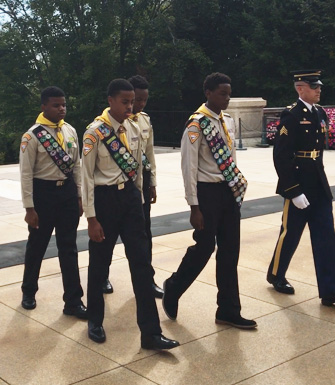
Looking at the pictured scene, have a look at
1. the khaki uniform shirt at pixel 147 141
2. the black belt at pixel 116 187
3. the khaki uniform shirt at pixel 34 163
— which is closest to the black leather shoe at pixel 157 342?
the black belt at pixel 116 187

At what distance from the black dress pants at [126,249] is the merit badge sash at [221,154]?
0.62 meters

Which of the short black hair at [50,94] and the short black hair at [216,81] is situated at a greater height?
the short black hair at [216,81]

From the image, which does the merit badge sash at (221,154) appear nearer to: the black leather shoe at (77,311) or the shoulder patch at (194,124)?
the shoulder patch at (194,124)

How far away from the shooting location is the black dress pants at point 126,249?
4434 millimetres

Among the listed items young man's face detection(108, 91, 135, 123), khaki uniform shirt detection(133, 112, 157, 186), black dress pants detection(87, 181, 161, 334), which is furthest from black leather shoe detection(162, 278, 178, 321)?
young man's face detection(108, 91, 135, 123)

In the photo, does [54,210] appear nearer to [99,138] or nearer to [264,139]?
[99,138]

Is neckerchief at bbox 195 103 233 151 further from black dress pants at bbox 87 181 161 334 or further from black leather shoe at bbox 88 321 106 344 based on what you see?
black leather shoe at bbox 88 321 106 344

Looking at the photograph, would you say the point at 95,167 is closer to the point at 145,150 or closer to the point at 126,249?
the point at 126,249

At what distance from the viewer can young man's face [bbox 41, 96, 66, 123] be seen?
203 inches

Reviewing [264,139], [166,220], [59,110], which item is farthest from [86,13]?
[59,110]

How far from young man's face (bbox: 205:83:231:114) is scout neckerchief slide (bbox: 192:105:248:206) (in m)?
0.11

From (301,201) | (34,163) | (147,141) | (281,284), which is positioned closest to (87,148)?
(34,163)

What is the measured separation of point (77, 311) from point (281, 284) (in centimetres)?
178

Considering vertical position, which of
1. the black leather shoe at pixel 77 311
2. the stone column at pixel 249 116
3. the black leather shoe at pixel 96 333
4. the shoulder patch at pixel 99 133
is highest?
the shoulder patch at pixel 99 133
